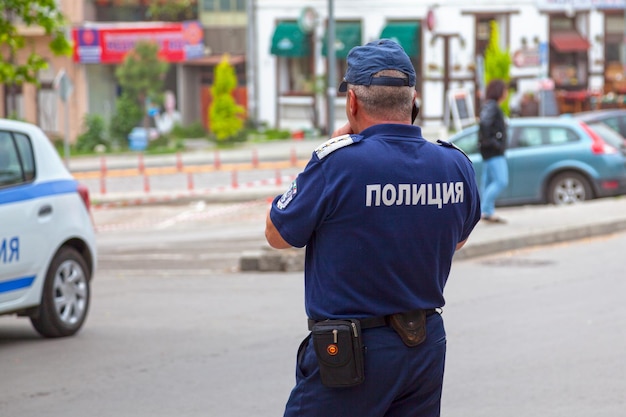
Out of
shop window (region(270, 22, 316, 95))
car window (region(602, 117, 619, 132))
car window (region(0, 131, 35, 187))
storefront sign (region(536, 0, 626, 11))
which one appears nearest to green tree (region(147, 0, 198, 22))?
shop window (region(270, 22, 316, 95))

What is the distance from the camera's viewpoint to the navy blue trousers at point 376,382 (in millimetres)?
3764

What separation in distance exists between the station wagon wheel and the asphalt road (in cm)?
493

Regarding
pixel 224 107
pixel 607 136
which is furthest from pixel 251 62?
pixel 607 136

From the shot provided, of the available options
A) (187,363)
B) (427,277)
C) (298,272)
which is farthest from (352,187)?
(298,272)

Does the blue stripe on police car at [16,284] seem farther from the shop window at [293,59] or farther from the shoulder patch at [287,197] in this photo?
the shop window at [293,59]

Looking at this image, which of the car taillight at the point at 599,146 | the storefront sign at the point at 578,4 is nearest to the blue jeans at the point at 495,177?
the car taillight at the point at 599,146

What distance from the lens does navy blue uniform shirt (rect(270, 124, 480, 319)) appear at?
379cm

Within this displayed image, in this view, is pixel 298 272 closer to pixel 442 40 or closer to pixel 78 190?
pixel 78 190

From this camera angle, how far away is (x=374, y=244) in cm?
381

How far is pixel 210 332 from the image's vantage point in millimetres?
9492

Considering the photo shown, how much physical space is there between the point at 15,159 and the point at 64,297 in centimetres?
113

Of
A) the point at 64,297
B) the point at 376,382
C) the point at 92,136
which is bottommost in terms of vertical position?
the point at 92,136

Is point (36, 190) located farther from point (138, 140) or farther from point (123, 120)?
point (123, 120)

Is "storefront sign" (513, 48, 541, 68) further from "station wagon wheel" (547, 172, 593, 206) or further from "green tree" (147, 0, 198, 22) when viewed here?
"station wagon wheel" (547, 172, 593, 206)
